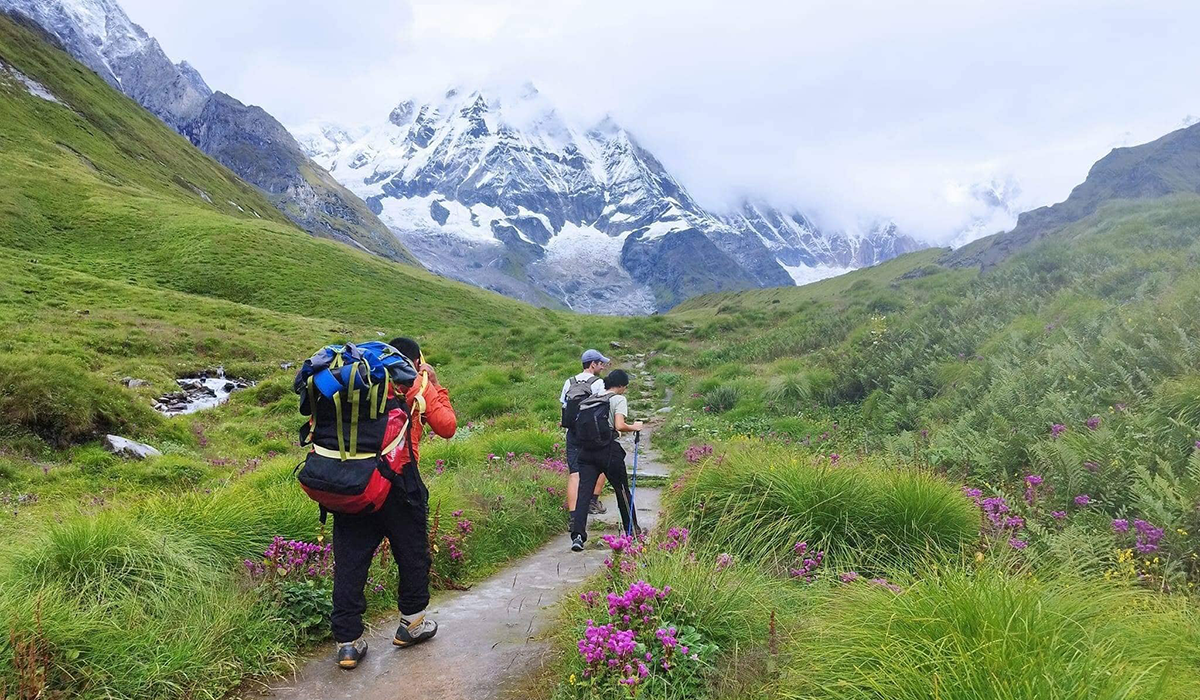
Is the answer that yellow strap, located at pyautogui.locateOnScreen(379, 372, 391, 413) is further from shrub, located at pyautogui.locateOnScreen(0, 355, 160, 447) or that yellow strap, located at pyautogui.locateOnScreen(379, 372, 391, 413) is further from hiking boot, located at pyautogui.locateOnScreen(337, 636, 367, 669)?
shrub, located at pyautogui.locateOnScreen(0, 355, 160, 447)

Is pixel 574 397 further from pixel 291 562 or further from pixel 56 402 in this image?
pixel 56 402

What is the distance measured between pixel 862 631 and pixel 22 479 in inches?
516

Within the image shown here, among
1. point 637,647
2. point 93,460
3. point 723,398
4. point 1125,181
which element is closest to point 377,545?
point 637,647

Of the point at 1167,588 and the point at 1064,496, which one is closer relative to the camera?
the point at 1167,588

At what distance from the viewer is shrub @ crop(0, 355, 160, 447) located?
12.5 m

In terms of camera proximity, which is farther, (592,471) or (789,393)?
(789,393)

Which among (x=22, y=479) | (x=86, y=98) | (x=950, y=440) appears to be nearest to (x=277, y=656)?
(x=950, y=440)

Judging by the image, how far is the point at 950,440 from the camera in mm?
8914

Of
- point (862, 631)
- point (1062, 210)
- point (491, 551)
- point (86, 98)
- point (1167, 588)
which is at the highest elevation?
point (86, 98)

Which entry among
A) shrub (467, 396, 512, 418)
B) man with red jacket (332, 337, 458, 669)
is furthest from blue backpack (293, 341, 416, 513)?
shrub (467, 396, 512, 418)

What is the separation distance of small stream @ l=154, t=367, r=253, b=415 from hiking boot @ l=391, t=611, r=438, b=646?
674 inches

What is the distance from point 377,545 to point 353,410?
4.04 feet

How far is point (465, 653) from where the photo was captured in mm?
5031

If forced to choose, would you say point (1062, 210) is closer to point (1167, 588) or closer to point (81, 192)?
point (1167, 588)
